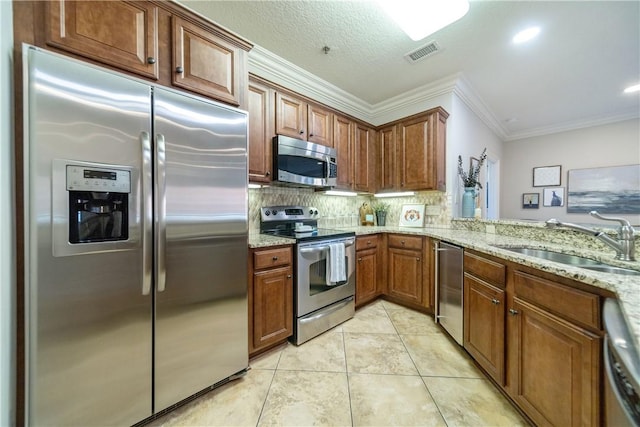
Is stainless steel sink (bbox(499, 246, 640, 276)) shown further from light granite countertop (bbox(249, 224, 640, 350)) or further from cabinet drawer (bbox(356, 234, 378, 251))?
cabinet drawer (bbox(356, 234, 378, 251))

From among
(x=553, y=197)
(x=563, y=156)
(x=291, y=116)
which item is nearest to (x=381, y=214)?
(x=291, y=116)

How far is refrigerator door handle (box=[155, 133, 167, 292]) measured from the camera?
125 centimetres

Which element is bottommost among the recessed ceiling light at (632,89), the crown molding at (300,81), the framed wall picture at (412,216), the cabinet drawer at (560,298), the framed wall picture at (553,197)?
the cabinet drawer at (560,298)

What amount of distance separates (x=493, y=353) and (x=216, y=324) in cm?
178

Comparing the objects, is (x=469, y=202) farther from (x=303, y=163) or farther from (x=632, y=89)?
(x=632, y=89)

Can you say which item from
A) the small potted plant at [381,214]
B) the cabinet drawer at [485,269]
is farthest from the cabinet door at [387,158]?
the cabinet drawer at [485,269]

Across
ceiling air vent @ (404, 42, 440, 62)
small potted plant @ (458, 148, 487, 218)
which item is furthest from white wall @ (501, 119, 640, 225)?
ceiling air vent @ (404, 42, 440, 62)

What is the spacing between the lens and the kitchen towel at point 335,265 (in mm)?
2197

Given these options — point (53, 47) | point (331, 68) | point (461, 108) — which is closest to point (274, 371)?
point (53, 47)

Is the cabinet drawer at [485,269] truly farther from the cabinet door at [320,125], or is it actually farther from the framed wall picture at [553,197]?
the framed wall picture at [553,197]

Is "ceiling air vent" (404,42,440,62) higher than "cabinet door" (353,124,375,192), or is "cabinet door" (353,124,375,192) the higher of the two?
"ceiling air vent" (404,42,440,62)

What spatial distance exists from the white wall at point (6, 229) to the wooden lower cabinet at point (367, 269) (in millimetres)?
2370

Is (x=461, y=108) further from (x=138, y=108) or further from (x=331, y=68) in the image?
(x=138, y=108)

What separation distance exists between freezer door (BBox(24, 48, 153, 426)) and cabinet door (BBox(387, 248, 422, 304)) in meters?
2.41
